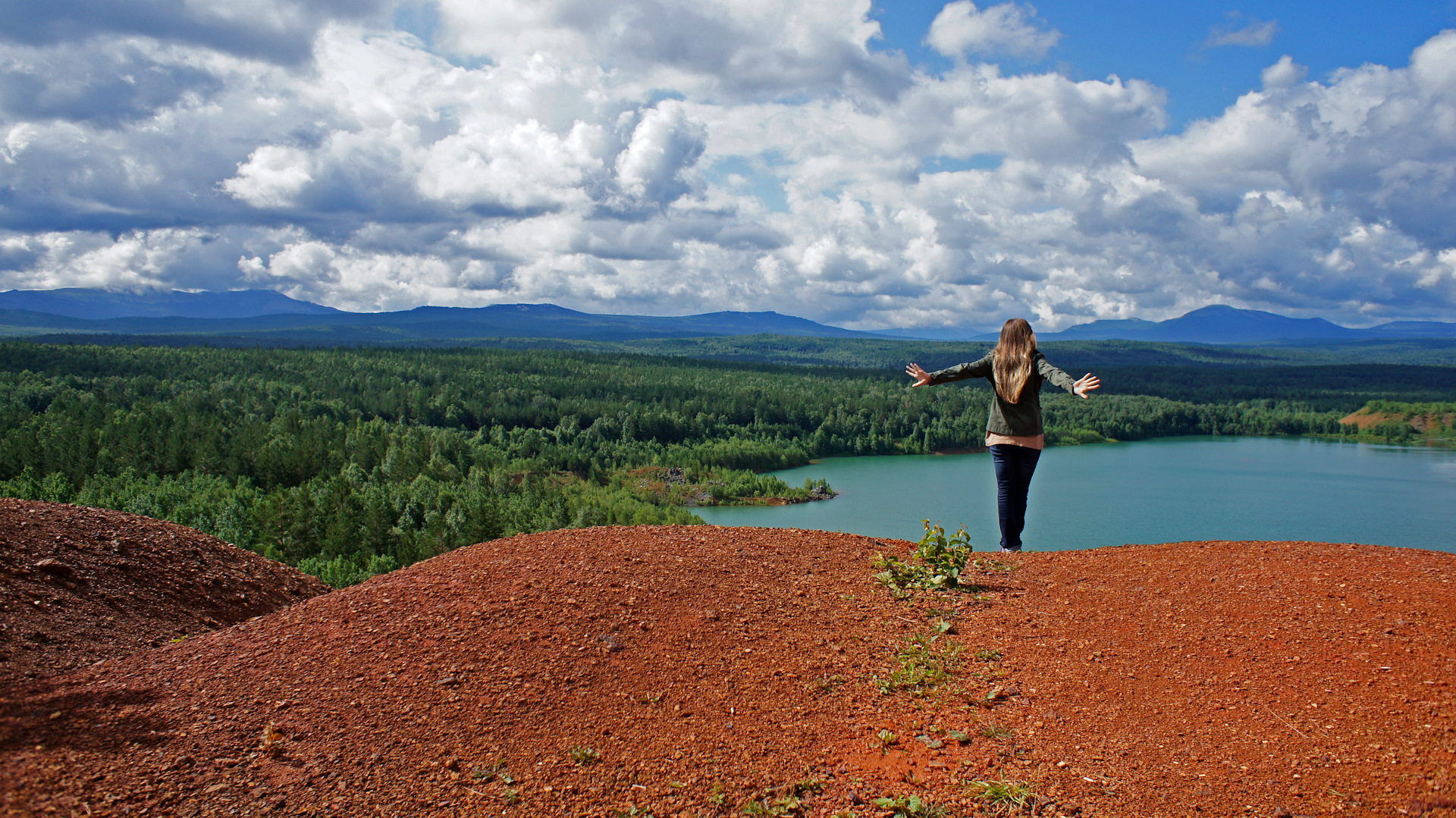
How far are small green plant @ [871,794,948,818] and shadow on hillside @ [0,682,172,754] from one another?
3.85 m

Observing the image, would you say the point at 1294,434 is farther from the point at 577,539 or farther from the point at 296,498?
the point at 577,539

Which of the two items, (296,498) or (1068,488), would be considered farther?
(1068,488)

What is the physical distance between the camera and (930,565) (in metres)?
7.40

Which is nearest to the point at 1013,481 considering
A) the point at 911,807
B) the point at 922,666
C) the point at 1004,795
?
the point at 922,666

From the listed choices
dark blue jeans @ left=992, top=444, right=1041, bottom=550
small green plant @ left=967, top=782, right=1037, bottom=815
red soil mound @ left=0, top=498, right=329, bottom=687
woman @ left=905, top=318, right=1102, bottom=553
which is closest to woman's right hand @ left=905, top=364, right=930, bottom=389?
woman @ left=905, top=318, right=1102, bottom=553

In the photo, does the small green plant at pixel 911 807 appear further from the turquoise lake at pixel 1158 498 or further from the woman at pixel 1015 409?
the turquoise lake at pixel 1158 498

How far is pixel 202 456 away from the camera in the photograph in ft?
173

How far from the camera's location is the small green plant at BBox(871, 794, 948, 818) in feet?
13.0

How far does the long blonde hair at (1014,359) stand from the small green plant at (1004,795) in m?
4.52

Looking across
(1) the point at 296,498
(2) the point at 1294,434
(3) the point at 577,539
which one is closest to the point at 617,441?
(1) the point at 296,498

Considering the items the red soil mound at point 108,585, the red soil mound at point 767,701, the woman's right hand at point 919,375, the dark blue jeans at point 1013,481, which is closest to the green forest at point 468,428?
the red soil mound at point 108,585

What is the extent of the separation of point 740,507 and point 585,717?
2289 inches

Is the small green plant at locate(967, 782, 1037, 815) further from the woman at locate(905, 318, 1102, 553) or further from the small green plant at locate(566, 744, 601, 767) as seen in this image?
the woman at locate(905, 318, 1102, 553)

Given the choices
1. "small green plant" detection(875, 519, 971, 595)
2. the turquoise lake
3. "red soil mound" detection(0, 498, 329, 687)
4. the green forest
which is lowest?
the turquoise lake
